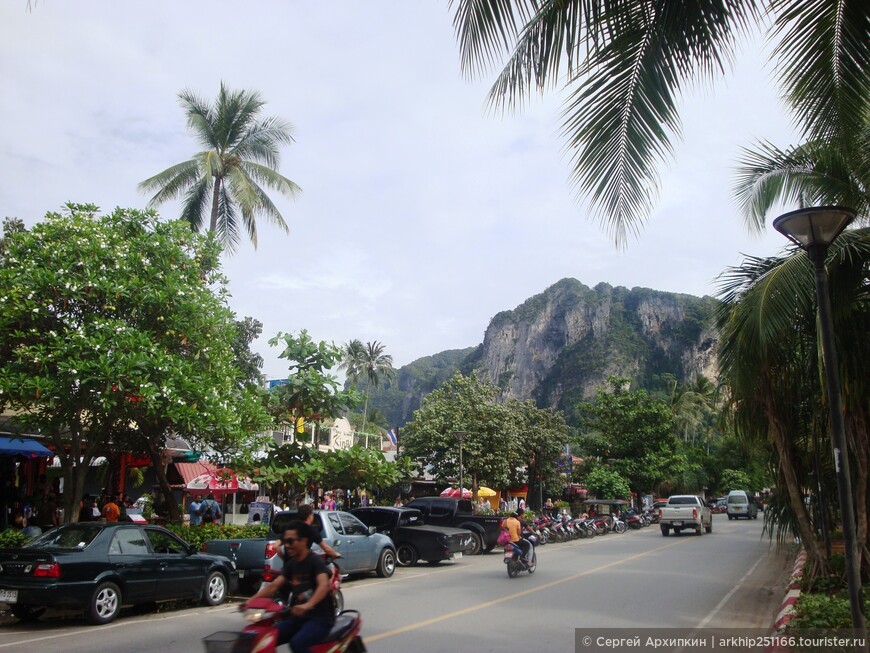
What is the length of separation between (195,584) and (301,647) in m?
7.18

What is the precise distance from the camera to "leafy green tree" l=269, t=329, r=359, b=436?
17.2 metres

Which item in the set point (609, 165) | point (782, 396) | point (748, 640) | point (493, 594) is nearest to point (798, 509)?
point (782, 396)

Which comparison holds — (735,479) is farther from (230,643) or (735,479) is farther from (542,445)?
(230,643)

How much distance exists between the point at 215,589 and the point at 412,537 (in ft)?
26.1

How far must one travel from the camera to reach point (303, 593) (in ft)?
19.4

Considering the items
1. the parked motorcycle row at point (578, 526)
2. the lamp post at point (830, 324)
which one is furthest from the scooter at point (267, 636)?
the parked motorcycle row at point (578, 526)

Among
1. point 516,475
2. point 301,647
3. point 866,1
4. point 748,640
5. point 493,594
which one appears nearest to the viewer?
point 301,647

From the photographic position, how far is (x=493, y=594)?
13141 millimetres

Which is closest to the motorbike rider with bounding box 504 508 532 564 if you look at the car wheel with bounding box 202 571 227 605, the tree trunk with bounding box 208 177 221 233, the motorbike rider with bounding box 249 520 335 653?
the car wheel with bounding box 202 571 227 605

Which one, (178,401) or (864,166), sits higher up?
(864,166)

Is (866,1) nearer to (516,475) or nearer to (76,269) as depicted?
(76,269)

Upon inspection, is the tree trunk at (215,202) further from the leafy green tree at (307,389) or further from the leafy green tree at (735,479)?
the leafy green tree at (735,479)

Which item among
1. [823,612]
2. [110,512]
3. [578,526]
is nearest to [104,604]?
[110,512]

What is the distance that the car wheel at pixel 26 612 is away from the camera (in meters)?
10.3
